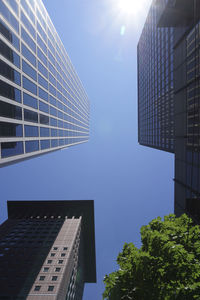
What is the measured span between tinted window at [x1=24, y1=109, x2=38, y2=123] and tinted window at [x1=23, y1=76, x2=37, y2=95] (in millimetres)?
4582

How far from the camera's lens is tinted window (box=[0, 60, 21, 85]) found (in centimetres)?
2556

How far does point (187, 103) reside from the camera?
1689 cm

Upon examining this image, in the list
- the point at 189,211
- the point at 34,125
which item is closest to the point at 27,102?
the point at 34,125

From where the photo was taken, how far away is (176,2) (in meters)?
16.9

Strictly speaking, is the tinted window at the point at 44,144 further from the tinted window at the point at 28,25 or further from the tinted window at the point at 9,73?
the tinted window at the point at 28,25

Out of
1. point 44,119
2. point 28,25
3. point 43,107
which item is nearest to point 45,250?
point 44,119

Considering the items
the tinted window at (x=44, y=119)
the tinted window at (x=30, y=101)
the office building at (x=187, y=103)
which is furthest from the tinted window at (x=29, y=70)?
the office building at (x=187, y=103)

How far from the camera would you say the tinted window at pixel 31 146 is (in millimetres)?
32487

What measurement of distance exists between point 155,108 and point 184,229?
44.5 meters

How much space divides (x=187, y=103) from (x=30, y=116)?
3015cm

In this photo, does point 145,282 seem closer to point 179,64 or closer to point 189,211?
point 189,211

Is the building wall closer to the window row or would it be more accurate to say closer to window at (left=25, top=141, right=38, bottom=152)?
the window row

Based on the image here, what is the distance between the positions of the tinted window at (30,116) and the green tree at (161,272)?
103 ft

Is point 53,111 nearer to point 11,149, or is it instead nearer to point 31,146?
point 31,146
